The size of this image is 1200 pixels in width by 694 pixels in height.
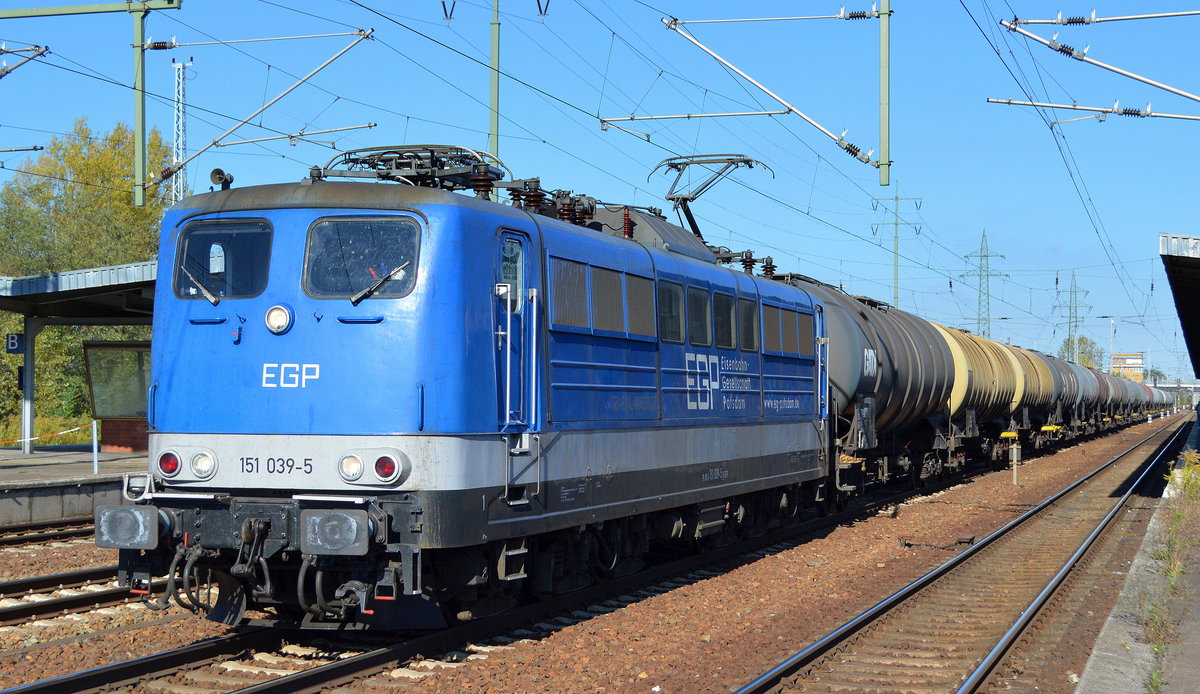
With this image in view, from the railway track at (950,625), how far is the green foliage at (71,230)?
38813mm

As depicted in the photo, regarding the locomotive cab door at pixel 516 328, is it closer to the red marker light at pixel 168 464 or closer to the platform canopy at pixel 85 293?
the red marker light at pixel 168 464

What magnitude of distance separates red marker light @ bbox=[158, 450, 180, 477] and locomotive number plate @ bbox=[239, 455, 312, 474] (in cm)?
56

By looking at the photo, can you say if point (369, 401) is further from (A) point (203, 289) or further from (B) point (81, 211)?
(B) point (81, 211)

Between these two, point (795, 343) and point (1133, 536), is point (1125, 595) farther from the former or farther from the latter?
point (1133, 536)

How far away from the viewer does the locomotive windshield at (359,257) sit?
8695 mm

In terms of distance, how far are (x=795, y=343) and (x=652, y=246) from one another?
3.90 m

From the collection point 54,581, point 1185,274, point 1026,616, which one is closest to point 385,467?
point 54,581

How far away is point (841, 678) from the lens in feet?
29.1

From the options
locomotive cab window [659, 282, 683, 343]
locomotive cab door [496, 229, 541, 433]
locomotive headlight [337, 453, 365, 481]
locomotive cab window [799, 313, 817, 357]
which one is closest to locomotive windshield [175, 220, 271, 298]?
locomotive headlight [337, 453, 365, 481]

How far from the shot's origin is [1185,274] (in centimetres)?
2178

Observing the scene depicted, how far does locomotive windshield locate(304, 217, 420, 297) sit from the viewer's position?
8.70 meters

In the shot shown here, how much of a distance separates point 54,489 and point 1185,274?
1979cm

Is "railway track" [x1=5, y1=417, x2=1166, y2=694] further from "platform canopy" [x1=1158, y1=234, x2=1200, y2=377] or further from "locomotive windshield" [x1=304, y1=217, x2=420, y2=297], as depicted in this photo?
"platform canopy" [x1=1158, y1=234, x2=1200, y2=377]

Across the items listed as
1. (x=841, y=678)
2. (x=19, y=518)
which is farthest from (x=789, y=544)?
(x=19, y=518)
